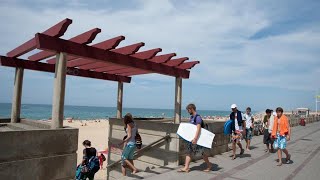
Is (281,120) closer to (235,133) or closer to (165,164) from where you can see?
(235,133)

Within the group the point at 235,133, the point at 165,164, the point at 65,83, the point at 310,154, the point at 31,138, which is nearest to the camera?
the point at 31,138

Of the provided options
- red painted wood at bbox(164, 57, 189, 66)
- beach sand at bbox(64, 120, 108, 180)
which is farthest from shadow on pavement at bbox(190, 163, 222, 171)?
beach sand at bbox(64, 120, 108, 180)

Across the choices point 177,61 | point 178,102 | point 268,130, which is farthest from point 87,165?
point 268,130

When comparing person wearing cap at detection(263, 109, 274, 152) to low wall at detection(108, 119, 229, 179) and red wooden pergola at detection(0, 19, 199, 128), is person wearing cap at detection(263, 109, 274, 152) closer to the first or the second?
low wall at detection(108, 119, 229, 179)

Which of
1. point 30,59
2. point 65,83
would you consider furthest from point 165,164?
point 30,59

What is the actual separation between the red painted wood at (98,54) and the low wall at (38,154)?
1.80 meters

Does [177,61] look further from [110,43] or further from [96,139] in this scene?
[96,139]

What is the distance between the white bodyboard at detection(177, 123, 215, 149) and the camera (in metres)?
7.02

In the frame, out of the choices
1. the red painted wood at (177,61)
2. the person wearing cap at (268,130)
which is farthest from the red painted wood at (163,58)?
the person wearing cap at (268,130)

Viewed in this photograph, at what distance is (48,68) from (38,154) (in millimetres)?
4681

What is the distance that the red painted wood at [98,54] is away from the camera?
662 cm

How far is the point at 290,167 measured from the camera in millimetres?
8211

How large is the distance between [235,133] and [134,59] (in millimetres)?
3815

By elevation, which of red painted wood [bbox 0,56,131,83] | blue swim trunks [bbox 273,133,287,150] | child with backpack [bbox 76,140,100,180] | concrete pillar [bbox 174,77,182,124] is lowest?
child with backpack [bbox 76,140,100,180]
